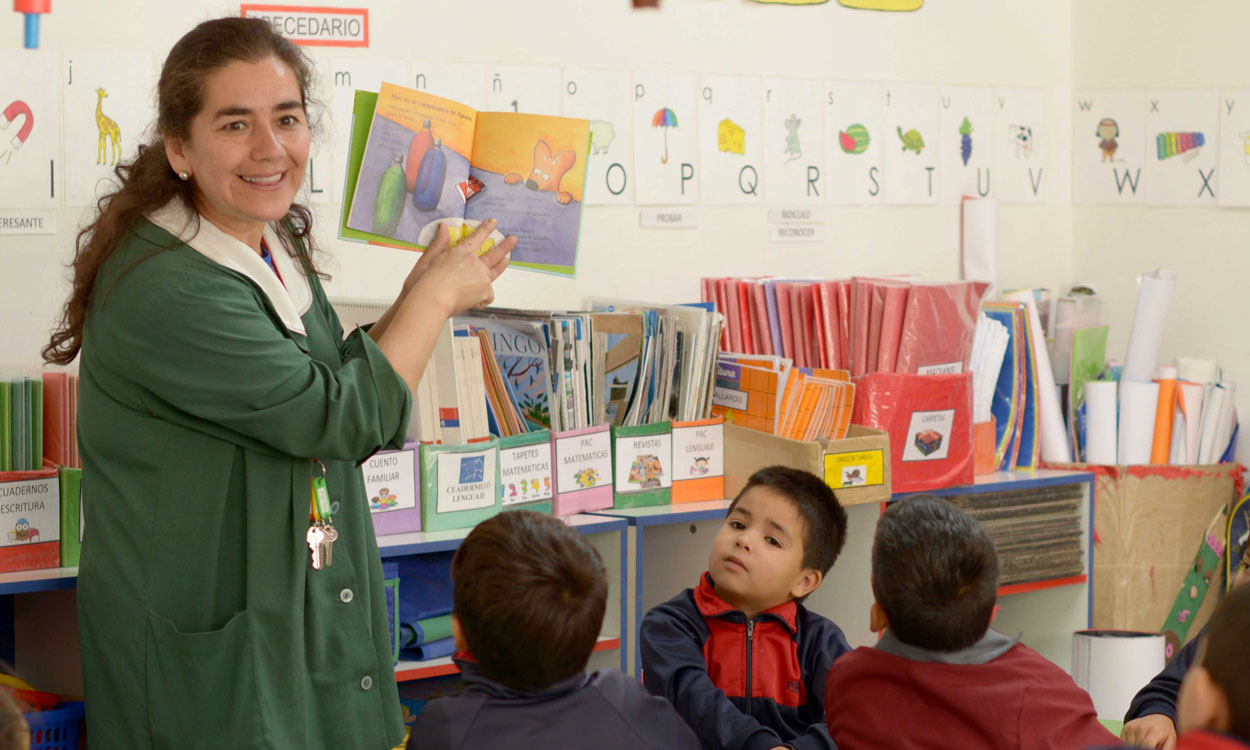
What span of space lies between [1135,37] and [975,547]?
2863 millimetres

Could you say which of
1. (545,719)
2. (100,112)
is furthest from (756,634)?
(100,112)

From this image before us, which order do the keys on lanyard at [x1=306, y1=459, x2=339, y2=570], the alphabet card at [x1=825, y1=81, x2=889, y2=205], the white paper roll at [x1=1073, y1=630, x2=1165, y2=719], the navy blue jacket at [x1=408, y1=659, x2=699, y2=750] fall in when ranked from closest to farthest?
1. the navy blue jacket at [x1=408, y1=659, x2=699, y2=750]
2. the keys on lanyard at [x1=306, y1=459, x2=339, y2=570]
3. the white paper roll at [x1=1073, y1=630, x2=1165, y2=719]
4. the alphabet card at [x1=825, y1=81, x2=889, y2=205]

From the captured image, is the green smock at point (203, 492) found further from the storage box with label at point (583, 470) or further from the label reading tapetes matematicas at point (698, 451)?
the label reading tapetes matematicas at point (698, 451)

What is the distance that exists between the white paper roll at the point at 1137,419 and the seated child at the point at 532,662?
2.53 meters

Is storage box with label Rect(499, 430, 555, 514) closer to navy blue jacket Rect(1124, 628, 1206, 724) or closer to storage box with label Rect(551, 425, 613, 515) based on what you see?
storage box with label Rect(551, 425, 613, 515)

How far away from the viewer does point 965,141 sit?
420 centimetres

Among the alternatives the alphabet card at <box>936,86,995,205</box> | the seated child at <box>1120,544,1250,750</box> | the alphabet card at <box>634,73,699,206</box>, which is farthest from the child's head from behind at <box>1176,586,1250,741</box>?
the alphabet card at <box>936,86,995,205</box>

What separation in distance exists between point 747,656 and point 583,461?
823 mm

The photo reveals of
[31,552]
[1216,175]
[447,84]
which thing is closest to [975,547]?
[31,552]

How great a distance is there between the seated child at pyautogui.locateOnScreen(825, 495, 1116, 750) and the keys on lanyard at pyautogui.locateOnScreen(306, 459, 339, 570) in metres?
0.74

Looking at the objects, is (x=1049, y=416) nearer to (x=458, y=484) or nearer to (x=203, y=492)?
(x=458, y=484)

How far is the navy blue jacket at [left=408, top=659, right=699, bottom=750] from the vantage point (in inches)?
61.1

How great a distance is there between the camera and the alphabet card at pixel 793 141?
12.7 feet

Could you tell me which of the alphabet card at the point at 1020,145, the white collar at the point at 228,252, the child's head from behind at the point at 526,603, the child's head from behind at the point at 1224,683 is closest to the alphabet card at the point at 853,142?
the alphabet card at the point at 1020,145
